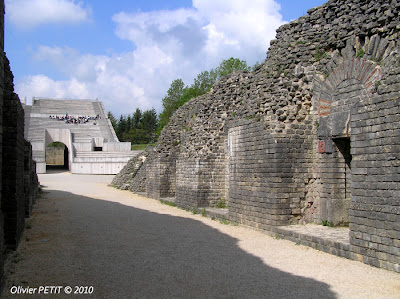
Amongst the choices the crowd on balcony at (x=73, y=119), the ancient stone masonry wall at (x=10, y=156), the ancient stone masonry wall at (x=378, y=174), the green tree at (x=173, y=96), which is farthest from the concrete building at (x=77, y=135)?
the ancient stone masonry wall at (x=378, y=174)

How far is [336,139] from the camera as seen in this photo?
8133 mm

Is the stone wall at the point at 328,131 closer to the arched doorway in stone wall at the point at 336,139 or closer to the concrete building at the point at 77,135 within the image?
the arched doorway in stone wall at the point at 336,139

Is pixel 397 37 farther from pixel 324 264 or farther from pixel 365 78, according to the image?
pixel 324 264

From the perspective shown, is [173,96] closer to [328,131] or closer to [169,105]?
[169,105]

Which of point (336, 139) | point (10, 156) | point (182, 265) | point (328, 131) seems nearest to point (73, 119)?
point (10, 156)

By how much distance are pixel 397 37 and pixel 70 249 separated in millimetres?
7032

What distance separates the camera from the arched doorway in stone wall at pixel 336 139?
305 inches

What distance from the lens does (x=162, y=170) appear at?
54.7 ft

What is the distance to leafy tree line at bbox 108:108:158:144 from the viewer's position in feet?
185

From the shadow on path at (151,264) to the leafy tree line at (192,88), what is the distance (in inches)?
1089

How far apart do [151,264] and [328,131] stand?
4671mm

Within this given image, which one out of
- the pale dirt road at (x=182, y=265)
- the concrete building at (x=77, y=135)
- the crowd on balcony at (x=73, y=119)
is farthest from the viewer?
the crowd on balcony at (x=73, y=119)

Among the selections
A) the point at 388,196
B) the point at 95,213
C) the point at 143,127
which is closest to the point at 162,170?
the point at 95,213

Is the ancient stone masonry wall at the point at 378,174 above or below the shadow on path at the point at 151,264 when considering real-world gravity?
above
